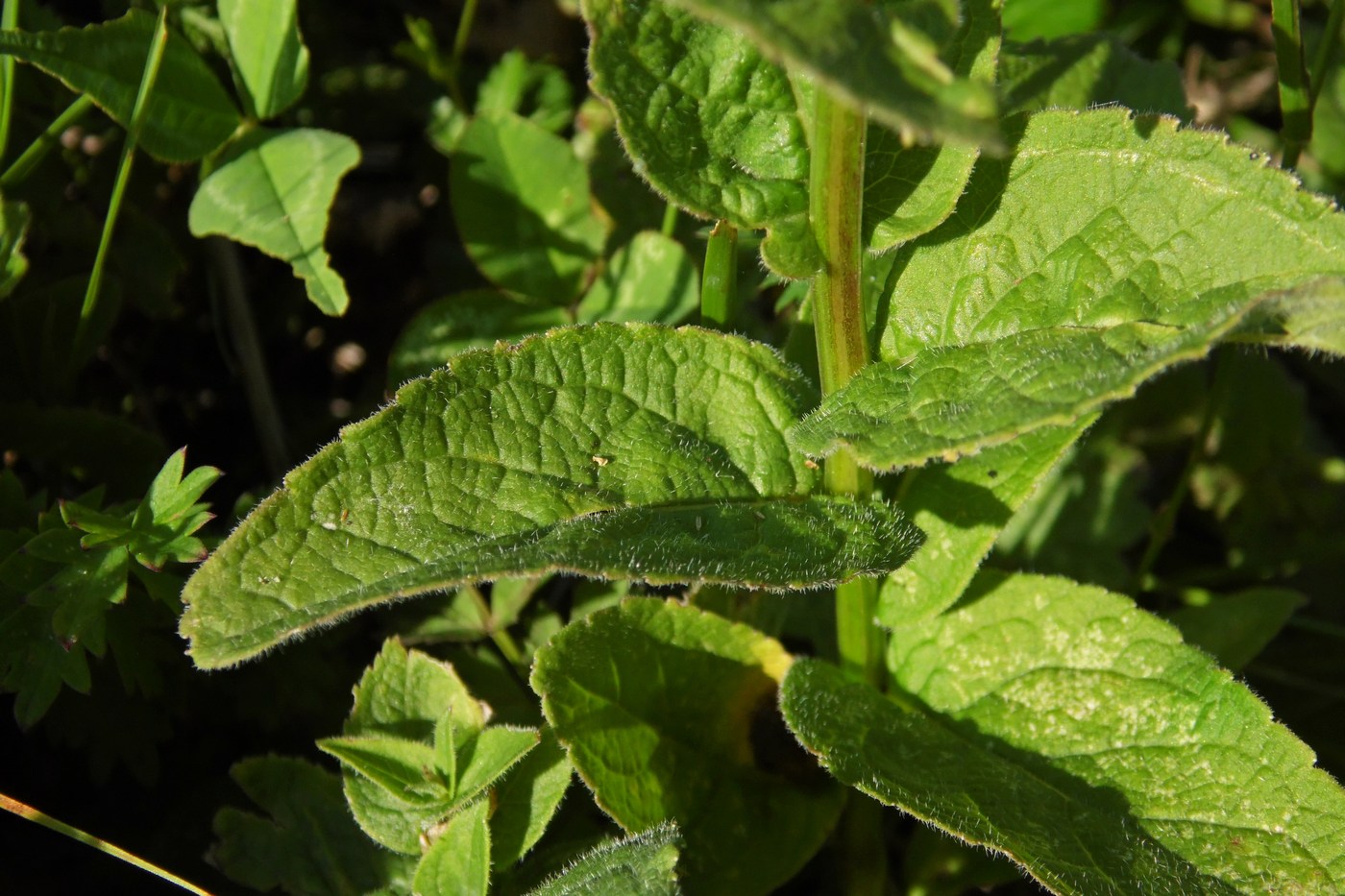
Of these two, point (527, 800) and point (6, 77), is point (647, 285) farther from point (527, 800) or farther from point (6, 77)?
point (6, 77)

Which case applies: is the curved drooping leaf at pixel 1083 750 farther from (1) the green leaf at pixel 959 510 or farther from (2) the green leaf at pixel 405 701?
(2) the green leaf at pixel 405 701

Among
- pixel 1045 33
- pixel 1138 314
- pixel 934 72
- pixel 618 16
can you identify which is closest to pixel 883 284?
pixel 1138 314

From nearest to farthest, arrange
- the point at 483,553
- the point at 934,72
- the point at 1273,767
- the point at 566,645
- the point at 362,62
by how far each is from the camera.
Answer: the point at 934,72, the point at 483,553, the point at 1273,767, the point at 566,645, the point at 362,62

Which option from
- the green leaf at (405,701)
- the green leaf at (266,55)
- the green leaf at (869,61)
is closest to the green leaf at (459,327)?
the green leaf at (266,55)

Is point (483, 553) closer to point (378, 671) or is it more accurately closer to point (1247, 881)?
point (378, 671)

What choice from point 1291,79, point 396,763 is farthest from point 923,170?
point 396,763

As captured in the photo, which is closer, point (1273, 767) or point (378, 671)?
point (1273, 767)

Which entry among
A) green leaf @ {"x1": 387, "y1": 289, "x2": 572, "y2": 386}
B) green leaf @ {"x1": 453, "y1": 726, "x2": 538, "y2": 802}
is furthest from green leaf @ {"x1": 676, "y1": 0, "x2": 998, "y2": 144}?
green leaf @ {"x1": 387, "y1": 289, "x2": 572, "y2": 386}
